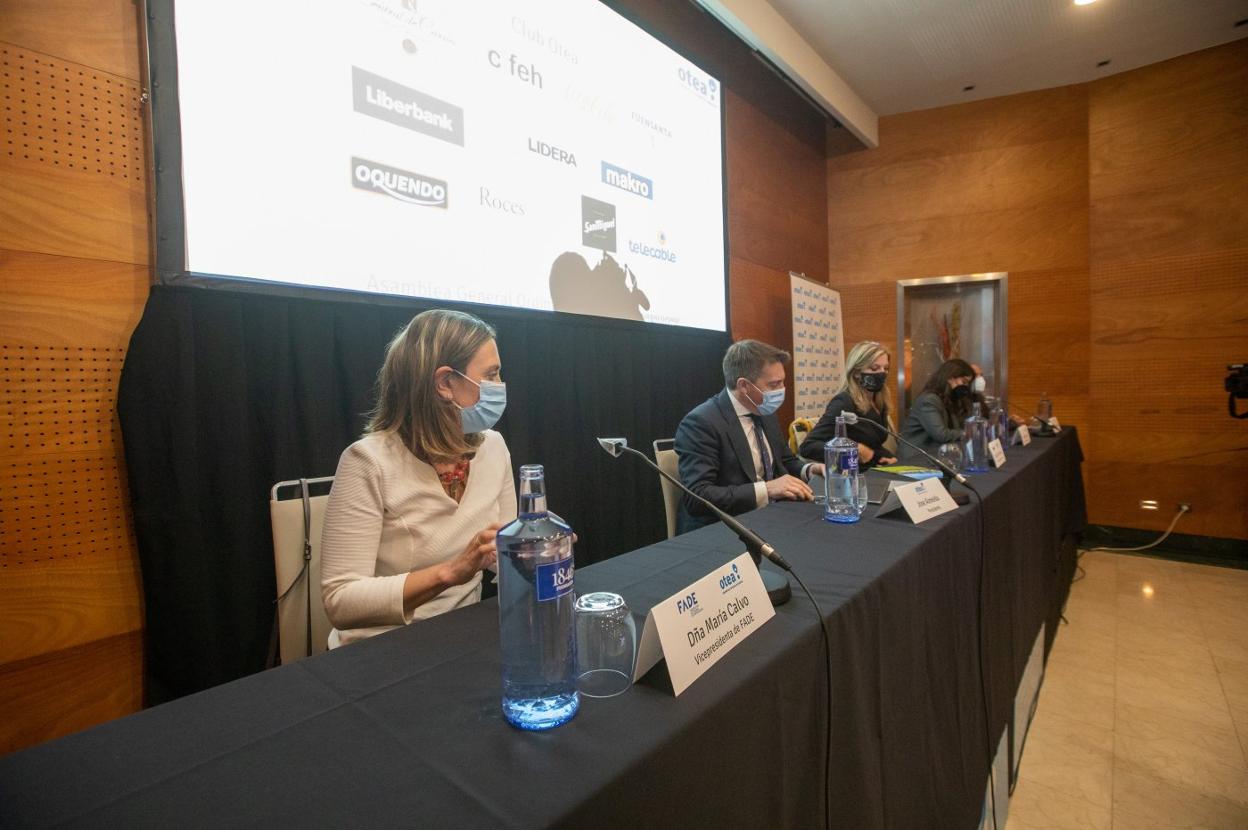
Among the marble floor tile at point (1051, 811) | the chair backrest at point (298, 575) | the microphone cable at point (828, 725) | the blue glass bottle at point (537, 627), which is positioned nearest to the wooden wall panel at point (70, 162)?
the chair backrest at point (298, 575)

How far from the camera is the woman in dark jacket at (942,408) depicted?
3031 millimetres

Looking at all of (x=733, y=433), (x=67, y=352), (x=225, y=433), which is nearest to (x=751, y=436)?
(x=733, y=433)

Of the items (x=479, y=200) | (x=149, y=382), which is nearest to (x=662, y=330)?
(x=479, y=200)

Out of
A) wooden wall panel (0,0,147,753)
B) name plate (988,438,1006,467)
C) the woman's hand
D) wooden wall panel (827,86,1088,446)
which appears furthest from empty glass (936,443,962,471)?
wooden wall panel (827,86,1088,446)

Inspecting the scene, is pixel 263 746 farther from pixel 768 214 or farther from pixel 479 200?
pixel 768 214

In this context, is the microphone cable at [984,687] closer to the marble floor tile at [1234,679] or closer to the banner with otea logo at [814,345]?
the marble floor tile at [1234,679]

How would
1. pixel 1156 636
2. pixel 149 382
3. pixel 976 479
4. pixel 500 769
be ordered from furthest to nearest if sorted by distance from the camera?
pixel 1156 636
pixel 976 479
pixel 149 382
pixel 500 769

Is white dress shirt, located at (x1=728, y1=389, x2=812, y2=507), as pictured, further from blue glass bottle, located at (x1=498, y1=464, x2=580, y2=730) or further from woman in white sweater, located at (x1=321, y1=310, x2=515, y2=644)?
blue glass bottle, located at (x1=498, y1=464, x2=580, y2=730)

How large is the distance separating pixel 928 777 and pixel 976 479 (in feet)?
3.58

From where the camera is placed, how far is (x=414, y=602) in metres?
1.00

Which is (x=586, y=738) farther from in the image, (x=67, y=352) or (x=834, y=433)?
(x=834, y=433)

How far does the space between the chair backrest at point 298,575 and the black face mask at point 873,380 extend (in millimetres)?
2486

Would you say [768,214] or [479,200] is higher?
[768,214]

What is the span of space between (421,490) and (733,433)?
1250 millimetres
